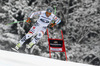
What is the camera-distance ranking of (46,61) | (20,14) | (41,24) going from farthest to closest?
(20,14) → (41,24) → (46,61)

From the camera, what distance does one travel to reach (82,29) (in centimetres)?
613

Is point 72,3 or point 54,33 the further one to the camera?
point 72,3

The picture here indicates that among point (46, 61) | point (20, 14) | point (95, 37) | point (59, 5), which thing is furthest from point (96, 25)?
point (46, 61)

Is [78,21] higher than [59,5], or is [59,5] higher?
[59,5]

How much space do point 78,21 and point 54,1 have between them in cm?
131

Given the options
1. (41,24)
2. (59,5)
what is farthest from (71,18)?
(41,24)

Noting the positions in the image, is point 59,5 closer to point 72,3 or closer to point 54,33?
point 72,3

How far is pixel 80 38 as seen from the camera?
616cm

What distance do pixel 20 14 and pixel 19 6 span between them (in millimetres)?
369

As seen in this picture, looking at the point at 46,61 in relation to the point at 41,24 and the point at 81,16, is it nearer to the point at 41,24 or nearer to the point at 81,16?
the point at 41,24

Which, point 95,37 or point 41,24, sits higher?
point 41,24

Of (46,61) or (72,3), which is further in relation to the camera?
(72,3)

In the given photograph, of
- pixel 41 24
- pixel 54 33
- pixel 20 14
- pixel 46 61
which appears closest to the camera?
pixel 46 61

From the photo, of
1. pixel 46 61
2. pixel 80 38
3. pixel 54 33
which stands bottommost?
pixel 80 38
